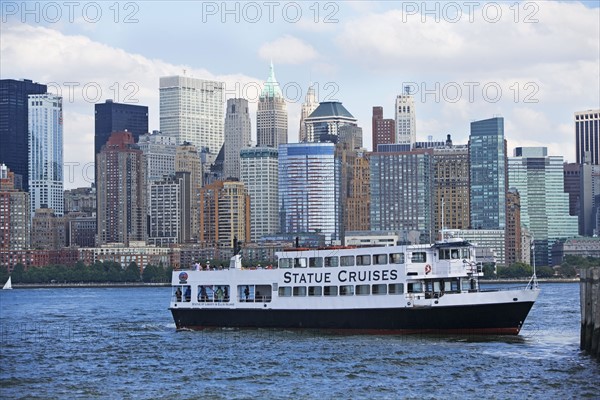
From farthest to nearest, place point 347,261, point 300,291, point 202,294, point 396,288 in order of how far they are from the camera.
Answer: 1. point 202,294
2. point 300,291
3. point 347,261
4. point 396,288

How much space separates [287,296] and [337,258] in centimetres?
454

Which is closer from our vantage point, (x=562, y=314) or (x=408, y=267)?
(x=408, y=267)

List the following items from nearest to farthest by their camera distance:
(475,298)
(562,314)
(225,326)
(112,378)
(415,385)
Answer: (415,385) → (112,378) → (475,298) → (225,326) → (562,314)

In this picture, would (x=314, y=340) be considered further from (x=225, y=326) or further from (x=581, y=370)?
(x=581, y=370)

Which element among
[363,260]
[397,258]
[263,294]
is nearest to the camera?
[397,258]

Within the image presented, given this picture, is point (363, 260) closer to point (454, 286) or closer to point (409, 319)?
point (409, 319)

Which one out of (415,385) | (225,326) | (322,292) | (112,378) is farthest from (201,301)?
(415,385)

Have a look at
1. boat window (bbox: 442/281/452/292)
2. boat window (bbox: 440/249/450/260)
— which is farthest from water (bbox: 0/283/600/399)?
boat window (bbox: 440/249/450/260)

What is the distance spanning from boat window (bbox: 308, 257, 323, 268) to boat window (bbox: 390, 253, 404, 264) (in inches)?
208

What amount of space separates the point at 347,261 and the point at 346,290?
72.4 inches

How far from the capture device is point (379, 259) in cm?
8350

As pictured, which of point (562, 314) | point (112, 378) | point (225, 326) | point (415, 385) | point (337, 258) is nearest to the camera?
point (415, 385)

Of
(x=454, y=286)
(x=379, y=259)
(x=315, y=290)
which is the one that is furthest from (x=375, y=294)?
(x=454, y=286)

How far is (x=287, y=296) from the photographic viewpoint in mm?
87375
